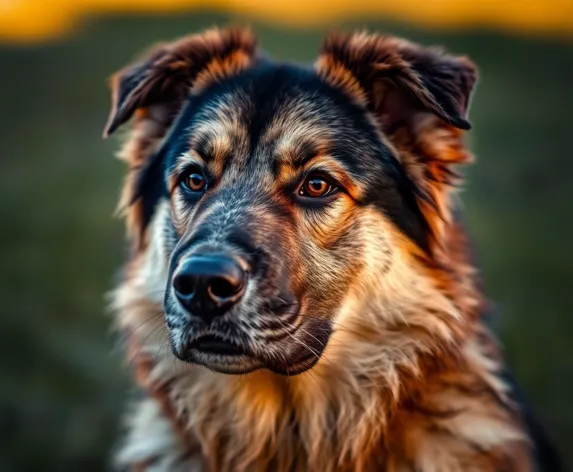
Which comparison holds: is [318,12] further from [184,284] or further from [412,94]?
[184,284]

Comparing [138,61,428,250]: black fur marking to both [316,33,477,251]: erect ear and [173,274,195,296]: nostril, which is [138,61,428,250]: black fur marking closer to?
[316,33,477,251]: erect ear

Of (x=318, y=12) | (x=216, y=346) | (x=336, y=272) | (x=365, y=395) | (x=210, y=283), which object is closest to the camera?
(x=210, y=283)

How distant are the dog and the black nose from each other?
0.70 feet

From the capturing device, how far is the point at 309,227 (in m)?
3.69

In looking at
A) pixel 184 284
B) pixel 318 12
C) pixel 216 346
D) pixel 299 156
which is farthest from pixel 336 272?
pixel 318 12

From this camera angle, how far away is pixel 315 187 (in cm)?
376

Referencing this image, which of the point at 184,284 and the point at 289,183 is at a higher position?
the point at 289,183

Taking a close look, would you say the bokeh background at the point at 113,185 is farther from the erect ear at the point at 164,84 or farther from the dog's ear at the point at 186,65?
the dog's ear at the point at 186,65

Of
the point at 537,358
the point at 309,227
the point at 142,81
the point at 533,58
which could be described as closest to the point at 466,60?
the point at 309,227

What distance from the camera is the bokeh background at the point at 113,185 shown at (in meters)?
6.83

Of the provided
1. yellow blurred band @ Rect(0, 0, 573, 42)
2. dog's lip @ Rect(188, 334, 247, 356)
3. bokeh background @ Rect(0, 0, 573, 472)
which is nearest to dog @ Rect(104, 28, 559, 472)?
dog's lip @ Rect(188, 334, 247, 356)

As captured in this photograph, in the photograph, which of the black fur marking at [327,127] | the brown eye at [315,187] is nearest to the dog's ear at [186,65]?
the black fur marking at [327,127]

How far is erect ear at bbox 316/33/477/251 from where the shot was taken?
3.77 m

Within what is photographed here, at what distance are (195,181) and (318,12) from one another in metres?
11.4
